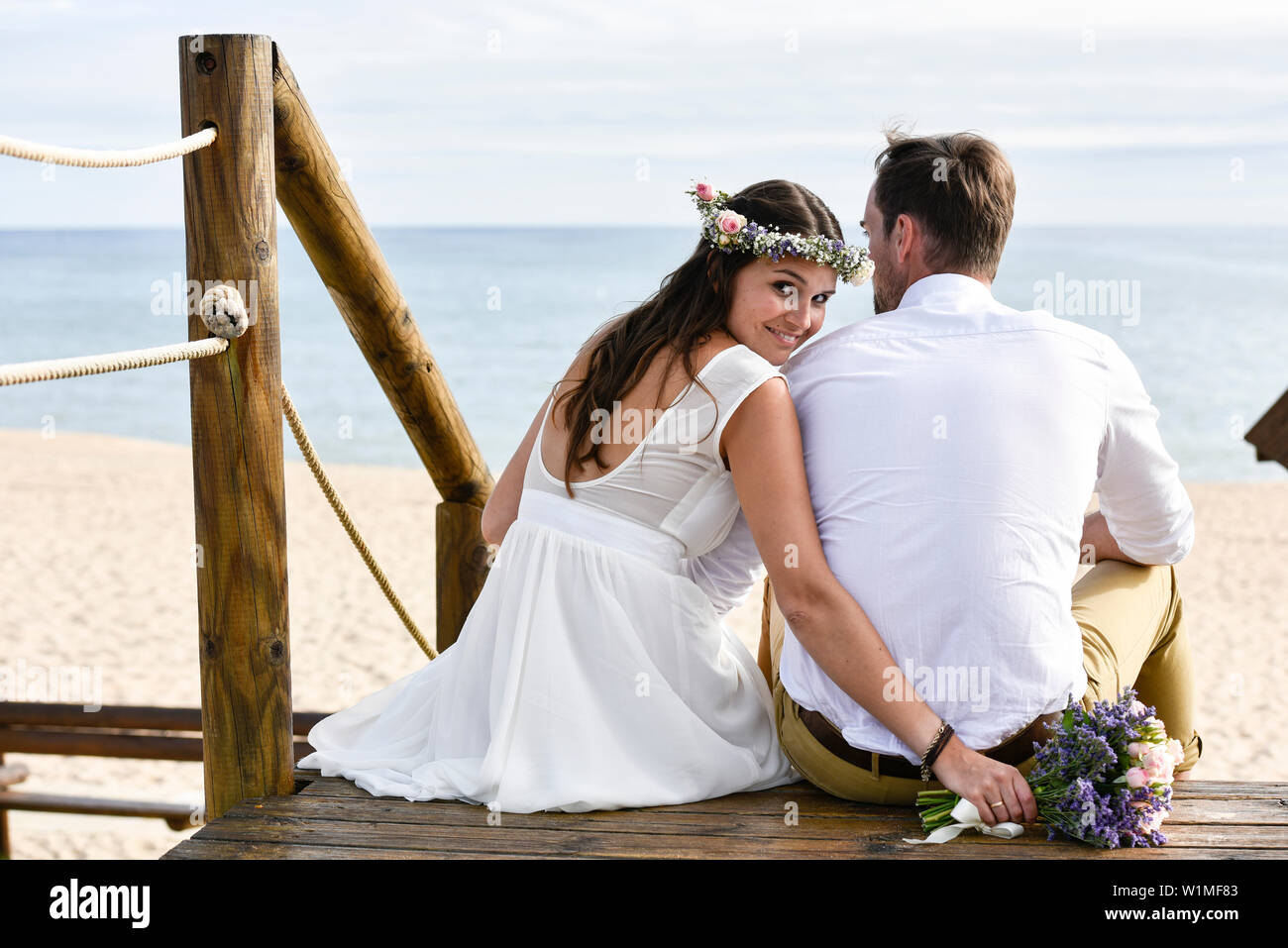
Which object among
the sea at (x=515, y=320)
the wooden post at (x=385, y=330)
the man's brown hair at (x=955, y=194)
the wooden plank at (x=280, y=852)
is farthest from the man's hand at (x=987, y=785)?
the sea at (x=515, y=320)

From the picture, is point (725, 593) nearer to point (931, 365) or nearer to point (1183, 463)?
point (931, 365)

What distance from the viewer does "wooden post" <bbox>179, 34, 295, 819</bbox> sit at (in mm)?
2051

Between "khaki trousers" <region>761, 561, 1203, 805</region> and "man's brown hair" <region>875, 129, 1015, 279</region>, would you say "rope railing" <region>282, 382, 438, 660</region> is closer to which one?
"khaki trousers" <region>761, 561, 1203, 805</region>

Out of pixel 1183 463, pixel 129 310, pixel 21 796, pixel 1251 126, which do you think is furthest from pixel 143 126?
pixel 21 796

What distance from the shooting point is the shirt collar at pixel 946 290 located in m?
2.15

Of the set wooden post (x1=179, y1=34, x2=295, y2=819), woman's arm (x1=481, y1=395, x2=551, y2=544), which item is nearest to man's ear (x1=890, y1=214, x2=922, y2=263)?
woman's arm (x1=481, y1=395, x2=551, y2=544)

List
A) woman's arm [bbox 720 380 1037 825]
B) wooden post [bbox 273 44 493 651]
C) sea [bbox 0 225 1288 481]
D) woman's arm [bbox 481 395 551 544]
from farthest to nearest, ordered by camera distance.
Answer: sea [bbox 0 225 1288 481] → woman's arm [bbox 481 395 551 544] → wooden post [bbox 273 44 493 651] → woman's arm [bbox 720 380 1037 825]

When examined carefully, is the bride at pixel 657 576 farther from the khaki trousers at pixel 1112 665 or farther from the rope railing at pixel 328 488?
the rope railing at pixel 328 488

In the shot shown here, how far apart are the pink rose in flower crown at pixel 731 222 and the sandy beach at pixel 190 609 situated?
4.48 metres

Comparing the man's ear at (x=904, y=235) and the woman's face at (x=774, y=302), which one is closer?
the man's ear at (x=904, y=235)

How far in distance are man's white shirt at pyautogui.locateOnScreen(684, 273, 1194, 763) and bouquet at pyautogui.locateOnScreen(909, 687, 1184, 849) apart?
0.38 ft

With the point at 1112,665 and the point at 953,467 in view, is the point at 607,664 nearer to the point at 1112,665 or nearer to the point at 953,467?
the point at 953,467

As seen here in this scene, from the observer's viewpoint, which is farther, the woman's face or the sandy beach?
the sandy beach
